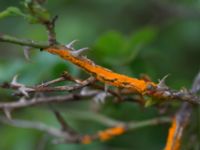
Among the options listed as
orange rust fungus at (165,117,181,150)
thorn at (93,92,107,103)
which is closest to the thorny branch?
orange rust fungus at (165,117,181,150)

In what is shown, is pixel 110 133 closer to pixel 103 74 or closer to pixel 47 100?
pixel 47 100

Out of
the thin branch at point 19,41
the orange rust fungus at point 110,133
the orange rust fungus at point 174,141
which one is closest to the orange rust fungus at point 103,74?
the thin branch at point 19,41

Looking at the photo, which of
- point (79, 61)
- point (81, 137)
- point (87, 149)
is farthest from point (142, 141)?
point (79, 61)

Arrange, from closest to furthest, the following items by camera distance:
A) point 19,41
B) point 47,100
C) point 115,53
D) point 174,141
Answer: point 19,41
point 174,141
point 47,100
point 115,53

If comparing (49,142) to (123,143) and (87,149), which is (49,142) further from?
(123,143)

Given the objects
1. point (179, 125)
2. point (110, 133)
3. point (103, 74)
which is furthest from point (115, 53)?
point (103, 74)

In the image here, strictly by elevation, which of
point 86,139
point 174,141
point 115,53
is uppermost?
point 115,53

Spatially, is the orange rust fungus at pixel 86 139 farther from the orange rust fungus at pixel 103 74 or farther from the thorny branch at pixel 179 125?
the orange rust fungus at pixel 103 74

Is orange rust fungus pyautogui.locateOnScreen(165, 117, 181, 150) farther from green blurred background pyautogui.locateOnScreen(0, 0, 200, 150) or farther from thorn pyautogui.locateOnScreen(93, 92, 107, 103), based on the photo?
green blurred background pyautogui.locateOnScreen(0, 0, 200, 150)
